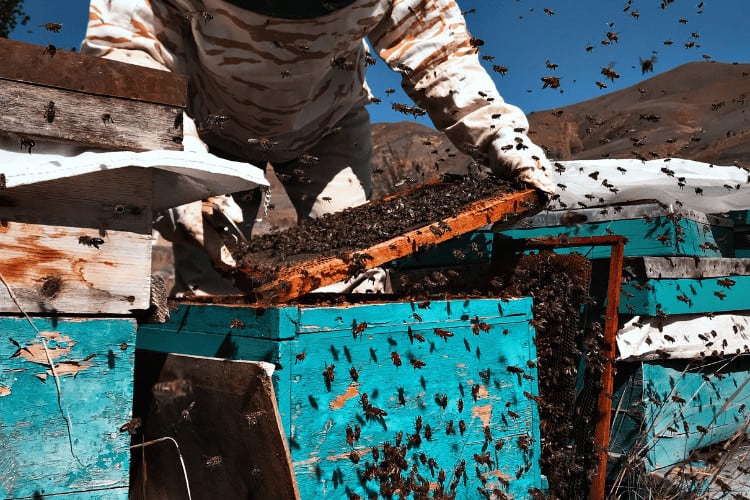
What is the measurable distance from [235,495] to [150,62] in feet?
7.56

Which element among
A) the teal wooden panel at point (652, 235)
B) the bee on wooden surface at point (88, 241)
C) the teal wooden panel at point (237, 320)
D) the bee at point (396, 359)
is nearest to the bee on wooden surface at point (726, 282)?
the teal wooden panel at point (652, 235)

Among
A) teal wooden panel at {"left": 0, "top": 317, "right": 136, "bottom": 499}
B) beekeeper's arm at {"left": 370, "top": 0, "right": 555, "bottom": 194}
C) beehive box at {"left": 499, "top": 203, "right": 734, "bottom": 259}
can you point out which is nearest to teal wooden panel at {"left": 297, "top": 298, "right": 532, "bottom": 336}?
teal wooden panel at {"left": 0, "top": 317, "right": 136, "bottom": 499}

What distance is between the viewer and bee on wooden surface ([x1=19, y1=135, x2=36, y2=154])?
1642 millimetres

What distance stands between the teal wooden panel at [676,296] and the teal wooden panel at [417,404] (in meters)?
0.68

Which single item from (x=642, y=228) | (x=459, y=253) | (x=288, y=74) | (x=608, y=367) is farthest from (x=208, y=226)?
(x=642, y=228)

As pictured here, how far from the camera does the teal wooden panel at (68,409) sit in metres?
1.62

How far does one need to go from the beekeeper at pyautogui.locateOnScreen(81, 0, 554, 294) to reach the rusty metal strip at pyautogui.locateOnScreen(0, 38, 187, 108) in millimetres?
1334

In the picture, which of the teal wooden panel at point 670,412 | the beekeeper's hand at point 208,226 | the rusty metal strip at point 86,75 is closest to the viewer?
the rusty metal strip at point 86,75

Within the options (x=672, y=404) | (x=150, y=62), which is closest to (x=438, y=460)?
(x=672, y=404)

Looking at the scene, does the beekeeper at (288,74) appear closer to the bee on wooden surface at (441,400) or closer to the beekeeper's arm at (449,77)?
the beekeeper's arm at (449,77)

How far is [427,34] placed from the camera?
391 cm

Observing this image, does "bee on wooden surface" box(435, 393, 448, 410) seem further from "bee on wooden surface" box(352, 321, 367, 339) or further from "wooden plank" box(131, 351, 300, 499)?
"wooden plank" box(131, 351, 300, 499)

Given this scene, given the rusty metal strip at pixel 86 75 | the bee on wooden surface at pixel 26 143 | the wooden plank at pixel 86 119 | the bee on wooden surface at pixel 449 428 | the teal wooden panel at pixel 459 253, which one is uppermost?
the rusty metal strip at pixel 86 75

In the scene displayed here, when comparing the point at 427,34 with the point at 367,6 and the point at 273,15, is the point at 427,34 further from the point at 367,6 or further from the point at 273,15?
the point at 273,15
